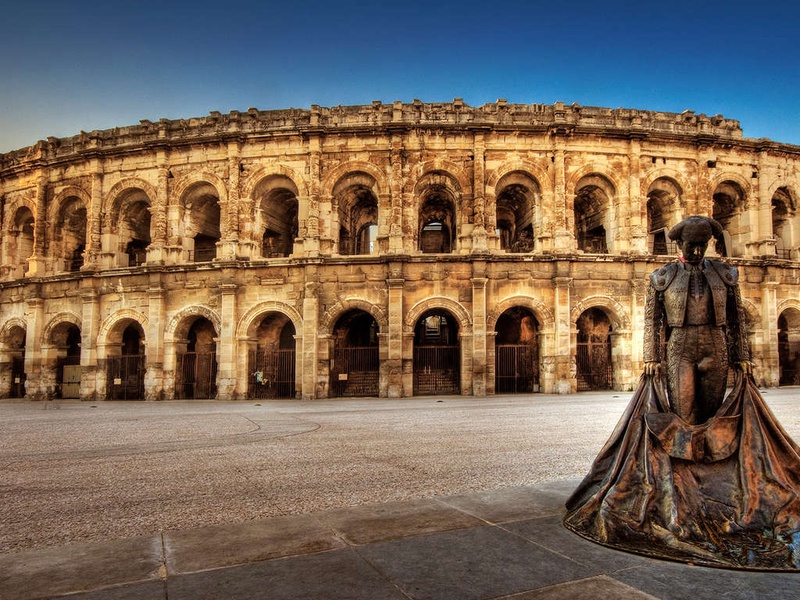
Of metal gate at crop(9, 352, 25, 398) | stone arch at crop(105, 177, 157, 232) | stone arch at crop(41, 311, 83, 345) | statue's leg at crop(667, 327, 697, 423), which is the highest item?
stone arch at crop(105, 177, 157, 232)

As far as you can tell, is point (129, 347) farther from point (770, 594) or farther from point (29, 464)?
point (770, 594)

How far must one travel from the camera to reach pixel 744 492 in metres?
3.42

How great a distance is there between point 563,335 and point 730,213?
9514mm

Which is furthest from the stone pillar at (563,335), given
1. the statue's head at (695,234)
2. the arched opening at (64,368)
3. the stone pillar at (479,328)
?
the arched opening at (64,368)

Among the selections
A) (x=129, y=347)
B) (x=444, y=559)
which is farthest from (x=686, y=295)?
(x=129, y=347)

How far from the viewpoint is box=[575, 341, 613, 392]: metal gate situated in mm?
19953

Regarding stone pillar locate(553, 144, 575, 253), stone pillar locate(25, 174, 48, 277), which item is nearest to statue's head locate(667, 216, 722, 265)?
stone pillar locate(553, 144, 575, 253)

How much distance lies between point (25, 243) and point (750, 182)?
102 ft

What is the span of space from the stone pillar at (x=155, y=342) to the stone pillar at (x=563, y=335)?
563 inches

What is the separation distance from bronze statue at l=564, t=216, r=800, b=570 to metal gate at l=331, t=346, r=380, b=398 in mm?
15618

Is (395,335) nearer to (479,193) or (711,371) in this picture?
(479,193)

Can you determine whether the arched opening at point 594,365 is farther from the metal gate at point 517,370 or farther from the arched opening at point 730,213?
the arched opening at point 730,213

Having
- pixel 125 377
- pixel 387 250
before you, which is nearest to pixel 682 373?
pixel 387 250

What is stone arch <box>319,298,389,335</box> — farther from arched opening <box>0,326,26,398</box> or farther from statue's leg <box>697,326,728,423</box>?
statue's leg <box>697,326,728,423</box>
